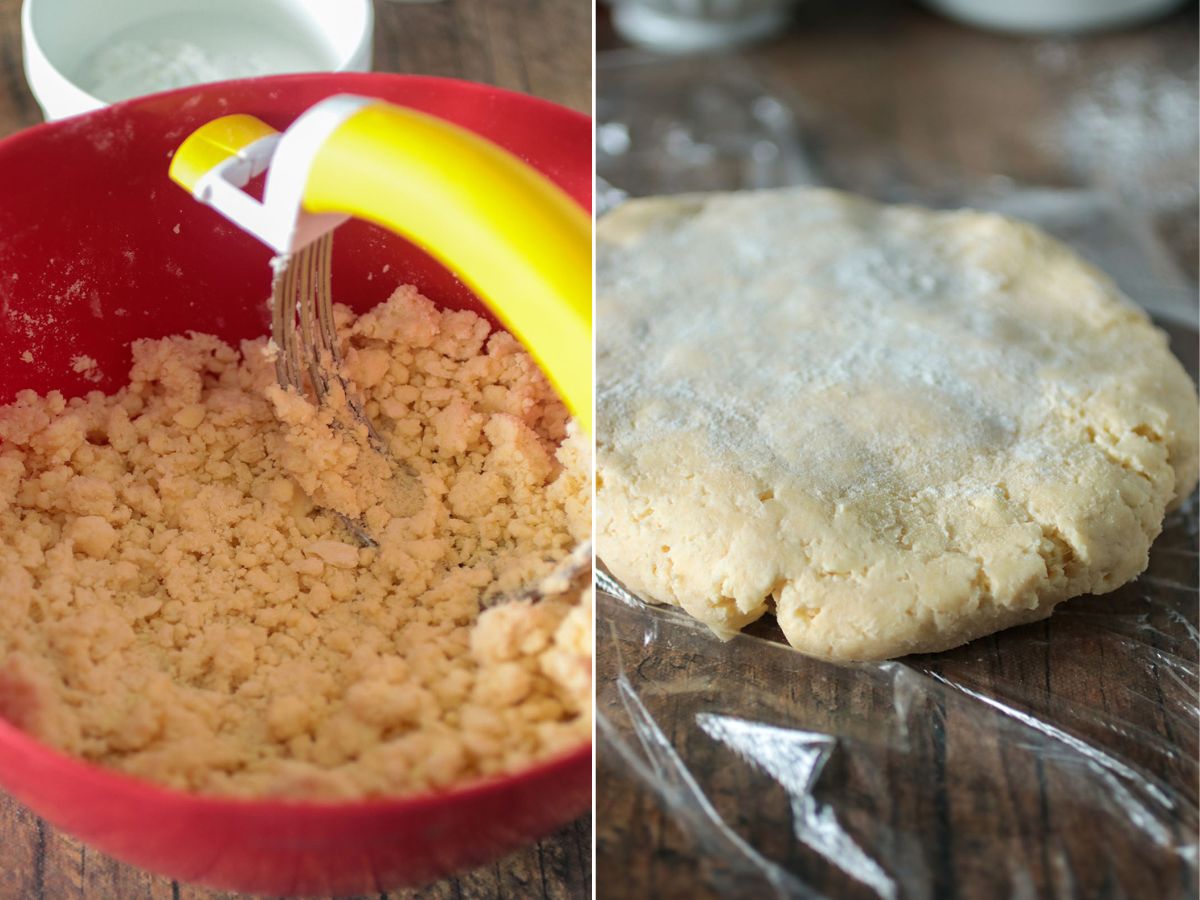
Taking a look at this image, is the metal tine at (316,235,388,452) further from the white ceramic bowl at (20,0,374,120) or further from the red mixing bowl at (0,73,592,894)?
the white ceramic bowl at (20,0,374,120)

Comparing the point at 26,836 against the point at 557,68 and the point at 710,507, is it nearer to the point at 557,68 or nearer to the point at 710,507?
the point at 710,507

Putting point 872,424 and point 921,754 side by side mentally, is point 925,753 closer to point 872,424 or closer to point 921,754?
point 921,754

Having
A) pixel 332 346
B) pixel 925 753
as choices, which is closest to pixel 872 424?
pixel 925 753

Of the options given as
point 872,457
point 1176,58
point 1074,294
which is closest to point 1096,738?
point 872,457

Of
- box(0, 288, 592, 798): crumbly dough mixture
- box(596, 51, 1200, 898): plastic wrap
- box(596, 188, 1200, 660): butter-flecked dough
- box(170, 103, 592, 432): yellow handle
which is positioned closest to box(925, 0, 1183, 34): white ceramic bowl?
box(596, 188, 1200, 660): butter-flecked dough

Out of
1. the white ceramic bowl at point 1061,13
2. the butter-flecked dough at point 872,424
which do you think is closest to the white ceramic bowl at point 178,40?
the butter-flecked dough at point 872,424
